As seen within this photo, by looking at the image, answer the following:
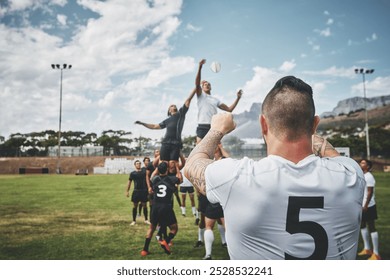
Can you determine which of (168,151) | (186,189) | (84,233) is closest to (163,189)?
(168,151)

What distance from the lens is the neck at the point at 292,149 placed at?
1.12m

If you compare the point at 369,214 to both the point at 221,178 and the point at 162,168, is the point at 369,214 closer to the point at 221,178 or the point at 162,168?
the point at 162,168

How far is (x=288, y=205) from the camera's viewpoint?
1061mm

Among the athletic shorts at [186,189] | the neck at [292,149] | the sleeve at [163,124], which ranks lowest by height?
the athletic shorts at [186,189]

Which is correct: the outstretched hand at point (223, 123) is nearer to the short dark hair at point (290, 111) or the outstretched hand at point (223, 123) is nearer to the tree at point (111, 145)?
the short dark hair at point (290, 111)

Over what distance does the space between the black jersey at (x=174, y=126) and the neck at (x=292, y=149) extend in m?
4.32

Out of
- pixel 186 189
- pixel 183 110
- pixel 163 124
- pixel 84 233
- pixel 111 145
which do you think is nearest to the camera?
pixel 183 110

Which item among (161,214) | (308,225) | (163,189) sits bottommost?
(161,214)

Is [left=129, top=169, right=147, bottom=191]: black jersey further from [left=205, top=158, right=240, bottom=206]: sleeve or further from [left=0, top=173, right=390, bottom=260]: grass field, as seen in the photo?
[left=205, top=158, right=240, bottom=206]: sleeve

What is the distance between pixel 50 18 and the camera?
14.1 ft

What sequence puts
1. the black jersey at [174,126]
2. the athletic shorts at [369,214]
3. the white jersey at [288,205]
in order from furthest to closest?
1. the black jersey at [174,126]
2. the athletic shorts at [369,214]
3. the white jersey at [288,205]

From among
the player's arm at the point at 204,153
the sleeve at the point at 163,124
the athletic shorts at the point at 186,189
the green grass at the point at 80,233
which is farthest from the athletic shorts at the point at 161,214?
the player's arm at the point at 204,153

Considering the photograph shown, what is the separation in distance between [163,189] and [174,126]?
1.30 m

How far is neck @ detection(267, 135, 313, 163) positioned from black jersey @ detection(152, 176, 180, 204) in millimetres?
4026
